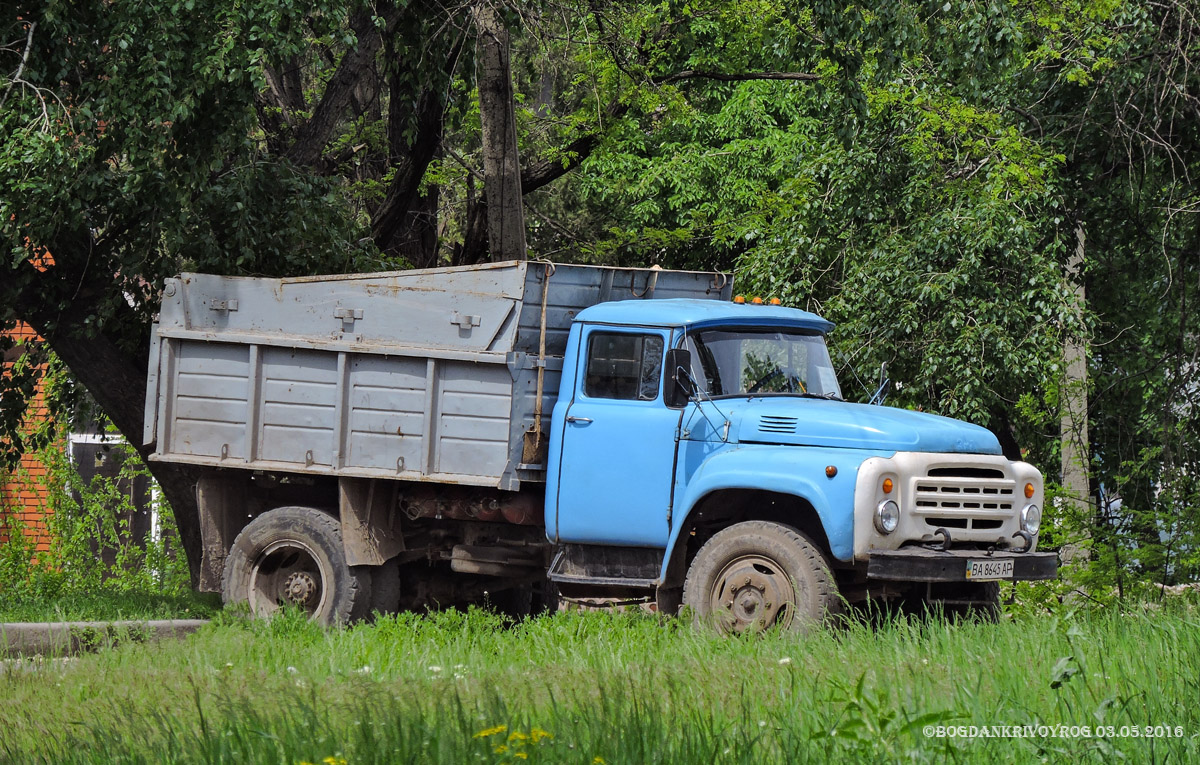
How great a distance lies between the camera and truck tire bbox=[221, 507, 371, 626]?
400 inches

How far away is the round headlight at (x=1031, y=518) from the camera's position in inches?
338

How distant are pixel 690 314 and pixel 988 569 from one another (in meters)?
2.63

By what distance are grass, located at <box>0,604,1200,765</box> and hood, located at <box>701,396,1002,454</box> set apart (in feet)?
3.72

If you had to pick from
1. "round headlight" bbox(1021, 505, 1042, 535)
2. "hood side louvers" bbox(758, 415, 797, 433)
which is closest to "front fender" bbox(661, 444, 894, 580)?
"hood side louvers" bbox(758, 415, 797, 433)

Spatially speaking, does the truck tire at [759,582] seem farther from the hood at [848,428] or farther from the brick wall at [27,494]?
the brick wall at [27,494]

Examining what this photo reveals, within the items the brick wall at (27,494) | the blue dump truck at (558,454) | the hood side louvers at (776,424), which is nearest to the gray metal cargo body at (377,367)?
the blue dump truck at (558,454)

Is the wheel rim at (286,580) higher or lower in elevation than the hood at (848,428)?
lower

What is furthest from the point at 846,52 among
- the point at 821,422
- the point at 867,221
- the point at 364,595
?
the point at 364,595

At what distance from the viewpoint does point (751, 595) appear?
833 centimetres

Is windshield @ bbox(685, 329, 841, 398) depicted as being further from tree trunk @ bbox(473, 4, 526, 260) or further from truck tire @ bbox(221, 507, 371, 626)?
tree trunk @ bbox(473, 4, 526, 260)

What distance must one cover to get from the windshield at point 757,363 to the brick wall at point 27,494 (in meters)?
10.6

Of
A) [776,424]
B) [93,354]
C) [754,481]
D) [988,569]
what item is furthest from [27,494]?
[988,569]

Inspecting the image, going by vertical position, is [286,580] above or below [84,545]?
above

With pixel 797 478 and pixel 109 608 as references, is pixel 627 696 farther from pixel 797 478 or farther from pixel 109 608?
pixel 109 608
